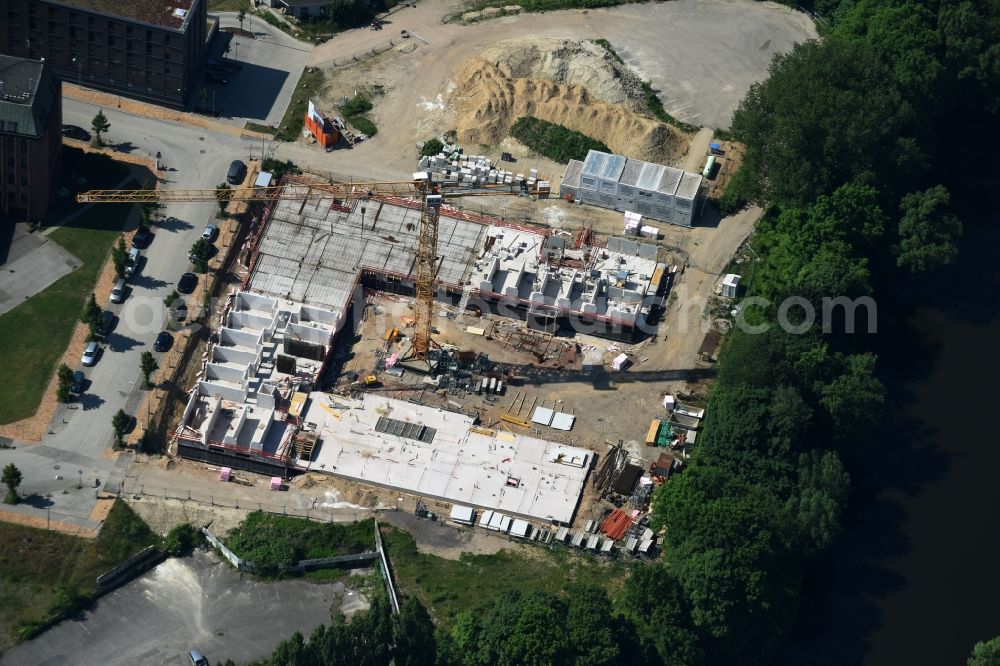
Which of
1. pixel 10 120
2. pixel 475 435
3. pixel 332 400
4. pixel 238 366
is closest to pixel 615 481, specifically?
pixel 475 435

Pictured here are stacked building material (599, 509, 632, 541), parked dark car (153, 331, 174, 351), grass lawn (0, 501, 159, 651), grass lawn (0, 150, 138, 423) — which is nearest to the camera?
grass lawn (0, 501, 159, 651)

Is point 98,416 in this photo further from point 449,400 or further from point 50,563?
point 449,400

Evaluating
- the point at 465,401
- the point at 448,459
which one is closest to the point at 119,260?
the point at 465,401

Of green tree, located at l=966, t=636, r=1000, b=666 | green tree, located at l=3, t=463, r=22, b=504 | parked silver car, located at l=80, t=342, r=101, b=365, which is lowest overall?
green tree, located at l=3, t=463, r=22, b=504

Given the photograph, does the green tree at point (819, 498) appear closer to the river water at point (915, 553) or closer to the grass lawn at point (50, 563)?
the river water at point (915, 553)

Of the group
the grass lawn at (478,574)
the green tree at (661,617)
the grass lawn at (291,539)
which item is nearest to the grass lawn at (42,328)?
the grass lawn at (291,539)

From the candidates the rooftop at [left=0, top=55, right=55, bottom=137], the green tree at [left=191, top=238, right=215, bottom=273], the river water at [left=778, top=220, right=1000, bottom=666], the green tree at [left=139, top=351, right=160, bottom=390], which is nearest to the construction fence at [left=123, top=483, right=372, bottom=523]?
the green tree at [left=139, top=351, right=160, bottom=390]

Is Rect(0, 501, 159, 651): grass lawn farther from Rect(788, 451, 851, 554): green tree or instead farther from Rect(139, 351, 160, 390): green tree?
Rect(788, 451, 851, 554): green tree
